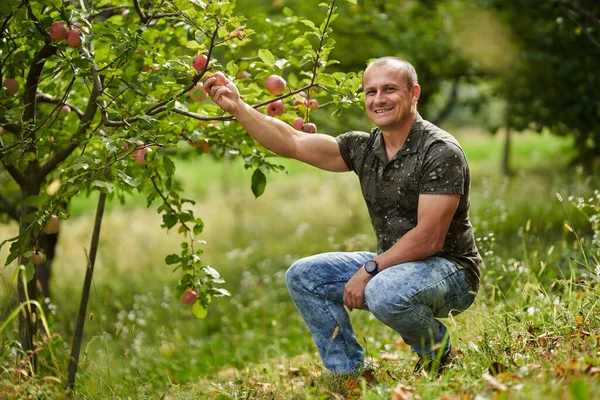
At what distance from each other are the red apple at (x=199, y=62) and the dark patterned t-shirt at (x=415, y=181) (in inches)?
33.7

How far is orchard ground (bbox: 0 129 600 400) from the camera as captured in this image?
9.48 feet

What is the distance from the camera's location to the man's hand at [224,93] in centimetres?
314

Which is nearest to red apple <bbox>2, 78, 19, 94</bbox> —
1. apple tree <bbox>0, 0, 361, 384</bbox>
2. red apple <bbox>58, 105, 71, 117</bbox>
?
apple tree <bbox>0, 0, 361, 384</bbox>

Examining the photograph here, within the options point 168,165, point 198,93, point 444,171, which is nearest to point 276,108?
point 198,93

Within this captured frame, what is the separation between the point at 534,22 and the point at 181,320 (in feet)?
16.0

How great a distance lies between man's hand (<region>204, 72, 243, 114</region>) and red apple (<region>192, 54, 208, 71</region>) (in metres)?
0.10

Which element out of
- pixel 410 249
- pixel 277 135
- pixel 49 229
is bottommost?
pixel 410 249

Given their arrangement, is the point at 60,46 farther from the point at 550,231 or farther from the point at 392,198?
the point at 550,231

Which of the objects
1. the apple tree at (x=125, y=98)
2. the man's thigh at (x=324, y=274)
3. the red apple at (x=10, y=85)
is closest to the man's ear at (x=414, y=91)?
the apple tree at (x=125, y=98)

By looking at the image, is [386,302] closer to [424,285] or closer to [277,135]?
[424,285]

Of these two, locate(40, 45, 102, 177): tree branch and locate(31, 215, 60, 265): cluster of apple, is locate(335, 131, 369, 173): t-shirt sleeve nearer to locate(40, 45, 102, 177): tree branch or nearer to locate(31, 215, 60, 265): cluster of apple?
locate(40, 45, 102, 177): tree branch

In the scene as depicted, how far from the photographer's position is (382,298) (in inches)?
116

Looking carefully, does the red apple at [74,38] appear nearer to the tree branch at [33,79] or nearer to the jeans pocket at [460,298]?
the tree branch at [33,79]

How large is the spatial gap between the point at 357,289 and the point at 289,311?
3.46 metres
